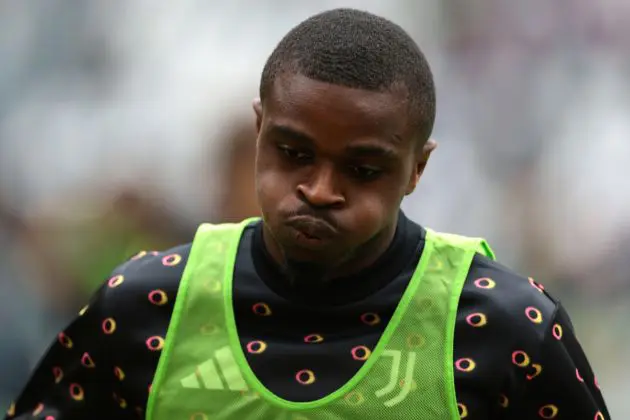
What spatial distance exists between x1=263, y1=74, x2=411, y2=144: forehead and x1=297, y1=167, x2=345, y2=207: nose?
0.19 ft

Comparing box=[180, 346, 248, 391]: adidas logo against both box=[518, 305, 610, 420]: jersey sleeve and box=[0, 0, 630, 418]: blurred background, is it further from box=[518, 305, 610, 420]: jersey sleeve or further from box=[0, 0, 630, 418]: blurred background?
box=[0, 0, 630, 418]: blurred background

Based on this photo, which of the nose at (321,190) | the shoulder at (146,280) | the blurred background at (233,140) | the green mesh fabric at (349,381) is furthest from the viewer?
the blurred background at (233,140)

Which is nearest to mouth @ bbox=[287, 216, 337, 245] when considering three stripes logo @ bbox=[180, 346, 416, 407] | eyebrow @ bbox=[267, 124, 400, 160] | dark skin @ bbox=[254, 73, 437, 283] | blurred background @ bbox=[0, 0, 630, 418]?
dark skin @ bbox=[254, 73, 437, 283]

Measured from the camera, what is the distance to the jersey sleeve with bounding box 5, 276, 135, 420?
197cm

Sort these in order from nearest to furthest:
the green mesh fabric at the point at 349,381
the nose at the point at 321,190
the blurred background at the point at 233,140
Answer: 1. the nose at the point at 321,190
2. the green mesh fabric at the point at 349,381
3. the blurred background at the point at 233,140

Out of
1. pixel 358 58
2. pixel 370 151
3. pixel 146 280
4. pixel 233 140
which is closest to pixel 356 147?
pixel 370 151

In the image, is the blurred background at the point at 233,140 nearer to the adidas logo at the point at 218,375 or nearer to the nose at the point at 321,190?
the adidas logo at the point at 218,375

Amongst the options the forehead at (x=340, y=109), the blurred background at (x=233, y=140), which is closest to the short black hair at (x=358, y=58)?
the forehead at (x=340, y=109)

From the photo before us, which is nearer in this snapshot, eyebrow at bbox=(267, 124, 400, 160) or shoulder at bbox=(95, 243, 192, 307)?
eyebrow at bbox=(267, 124, 400, 160)

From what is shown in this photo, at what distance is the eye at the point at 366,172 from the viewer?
69.2 inches

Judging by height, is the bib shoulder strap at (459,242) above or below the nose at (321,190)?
below

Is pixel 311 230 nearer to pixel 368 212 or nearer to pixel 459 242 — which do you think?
pixel 368 212

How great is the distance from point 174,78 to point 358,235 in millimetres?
2339

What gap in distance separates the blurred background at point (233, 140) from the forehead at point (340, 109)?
203 cm
